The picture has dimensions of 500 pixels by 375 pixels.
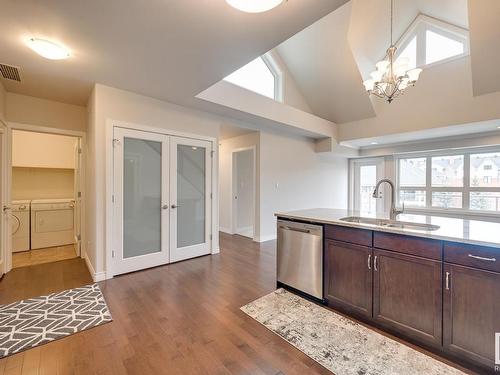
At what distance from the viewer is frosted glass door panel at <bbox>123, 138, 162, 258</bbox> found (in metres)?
3.23

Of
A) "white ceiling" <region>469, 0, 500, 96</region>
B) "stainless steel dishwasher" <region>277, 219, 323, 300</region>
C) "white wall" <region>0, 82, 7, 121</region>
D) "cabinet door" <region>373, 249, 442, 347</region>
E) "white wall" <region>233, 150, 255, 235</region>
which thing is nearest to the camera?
"cabinet door" <region>373, 249, 442, 347</region>

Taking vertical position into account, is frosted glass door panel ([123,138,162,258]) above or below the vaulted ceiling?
below

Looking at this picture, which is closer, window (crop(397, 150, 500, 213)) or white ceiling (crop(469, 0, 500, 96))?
white ceiling (crop(469, 0, 500, 96))

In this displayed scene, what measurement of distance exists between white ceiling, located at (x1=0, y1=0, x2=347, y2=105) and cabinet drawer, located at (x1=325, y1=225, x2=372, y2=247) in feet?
5.97

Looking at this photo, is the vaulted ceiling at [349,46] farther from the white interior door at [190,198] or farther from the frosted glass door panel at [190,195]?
the frosted glass door panel at [190,195]

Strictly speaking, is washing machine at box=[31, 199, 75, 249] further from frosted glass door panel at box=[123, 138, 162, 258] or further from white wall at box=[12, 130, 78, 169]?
frosted glass door panel at box=[123, 138, 162, 258]

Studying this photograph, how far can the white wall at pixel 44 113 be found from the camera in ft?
10.6

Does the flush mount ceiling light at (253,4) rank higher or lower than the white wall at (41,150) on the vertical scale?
higher

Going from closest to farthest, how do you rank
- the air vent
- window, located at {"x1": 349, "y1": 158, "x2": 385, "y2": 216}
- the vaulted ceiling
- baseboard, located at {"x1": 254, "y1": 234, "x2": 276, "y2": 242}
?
the air vent < the vaulted ceiling < baseboard, located at {"x1": 254, "y1": 234, "x2": 276, "y2": 242} < window, located at {"x1": 349, "y1": 158, "x2": 385, "y2": 216}

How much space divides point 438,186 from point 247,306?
20.6ft


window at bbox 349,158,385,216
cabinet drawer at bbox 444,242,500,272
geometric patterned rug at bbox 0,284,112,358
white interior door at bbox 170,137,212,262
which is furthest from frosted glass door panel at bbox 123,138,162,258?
window at bbox 349,158,385,216

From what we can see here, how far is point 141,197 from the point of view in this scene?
3355 mm

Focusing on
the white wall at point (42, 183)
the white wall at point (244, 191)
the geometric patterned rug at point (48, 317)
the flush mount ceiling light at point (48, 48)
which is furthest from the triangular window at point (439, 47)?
the white wall at point (42, 183)

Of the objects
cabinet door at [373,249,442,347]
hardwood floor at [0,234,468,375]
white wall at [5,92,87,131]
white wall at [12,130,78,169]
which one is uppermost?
white wall at [5,92,87,131]
